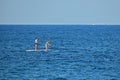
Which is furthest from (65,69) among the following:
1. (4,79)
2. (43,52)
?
(43,52)

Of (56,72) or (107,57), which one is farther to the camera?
(107,57)

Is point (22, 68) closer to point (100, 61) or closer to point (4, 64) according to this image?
point (4, 64)

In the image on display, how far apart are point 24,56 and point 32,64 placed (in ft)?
27.6

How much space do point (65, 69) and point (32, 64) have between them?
4.86 meters

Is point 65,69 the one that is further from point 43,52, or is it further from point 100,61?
point 43,52

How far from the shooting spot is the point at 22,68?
5091cm

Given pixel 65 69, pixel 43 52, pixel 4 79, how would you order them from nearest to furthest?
pixel 4 79, pixel 65 69, pixel 43 52

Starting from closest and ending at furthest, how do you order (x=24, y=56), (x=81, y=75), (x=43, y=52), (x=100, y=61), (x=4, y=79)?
(x=4, y=79)
(x=81, y=75)
(x=100, y=61)
(x=24, y=56)
(x=43, y=52)

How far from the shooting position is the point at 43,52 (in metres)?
68.2

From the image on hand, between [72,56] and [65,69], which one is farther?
[72,56]

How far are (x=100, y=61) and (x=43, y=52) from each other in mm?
11960

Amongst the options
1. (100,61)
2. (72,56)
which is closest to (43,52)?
(72,56)

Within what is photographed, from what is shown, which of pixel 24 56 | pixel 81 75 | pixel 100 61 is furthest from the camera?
pixel 24 56

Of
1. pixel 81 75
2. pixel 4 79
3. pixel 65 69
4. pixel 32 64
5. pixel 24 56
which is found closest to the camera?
pixel 4 79
